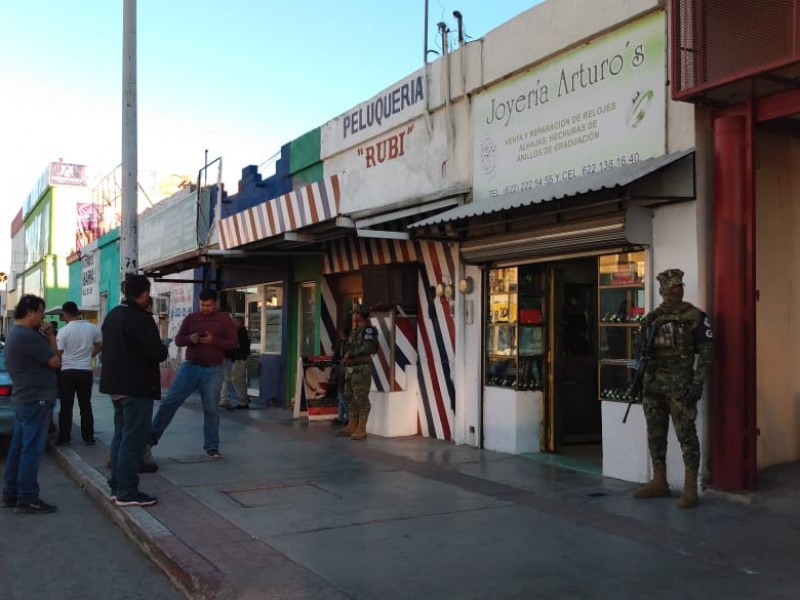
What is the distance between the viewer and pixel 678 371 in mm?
6184

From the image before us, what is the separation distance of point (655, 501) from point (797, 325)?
2.38 m

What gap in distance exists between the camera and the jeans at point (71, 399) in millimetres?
9820

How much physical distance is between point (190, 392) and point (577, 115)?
16.6ft

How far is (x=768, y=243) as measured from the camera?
7059 millimetres

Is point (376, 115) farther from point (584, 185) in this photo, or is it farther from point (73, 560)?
point (73, 560)

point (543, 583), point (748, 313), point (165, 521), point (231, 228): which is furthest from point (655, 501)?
point (231, 228)

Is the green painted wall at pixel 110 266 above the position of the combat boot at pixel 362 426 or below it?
above

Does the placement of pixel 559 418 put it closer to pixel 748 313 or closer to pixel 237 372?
pixel 748 313

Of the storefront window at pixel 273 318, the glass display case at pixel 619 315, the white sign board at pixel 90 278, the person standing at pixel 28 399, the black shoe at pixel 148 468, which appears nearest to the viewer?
the person standing at pixel 28 399

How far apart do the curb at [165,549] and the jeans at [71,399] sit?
2.63 metres

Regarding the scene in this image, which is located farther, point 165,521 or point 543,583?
point 165,521

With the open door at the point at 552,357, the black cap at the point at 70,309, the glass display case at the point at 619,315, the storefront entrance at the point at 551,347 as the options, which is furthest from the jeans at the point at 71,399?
the glass display case at the point at 619,315

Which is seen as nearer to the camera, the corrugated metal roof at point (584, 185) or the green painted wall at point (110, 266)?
the corrugated metal roof at point (584, 185)

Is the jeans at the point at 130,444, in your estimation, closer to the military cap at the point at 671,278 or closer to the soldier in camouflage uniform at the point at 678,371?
the soldier in camouflage uniform at the point at 678,371
